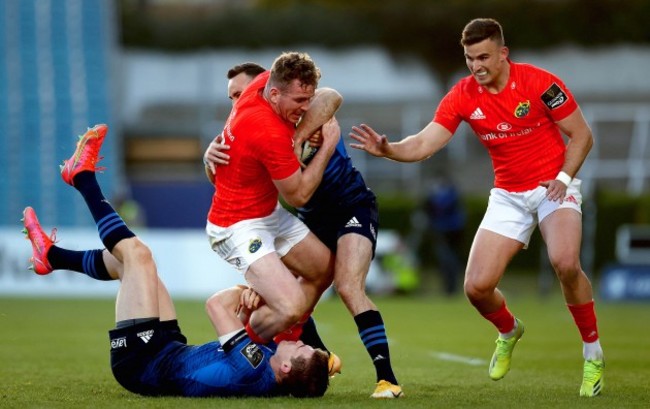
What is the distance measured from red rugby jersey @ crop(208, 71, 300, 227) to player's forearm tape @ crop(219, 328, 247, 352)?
91 centimetres

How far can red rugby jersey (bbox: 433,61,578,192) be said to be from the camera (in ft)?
29.0

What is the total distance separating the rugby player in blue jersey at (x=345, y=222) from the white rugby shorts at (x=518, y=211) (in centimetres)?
85

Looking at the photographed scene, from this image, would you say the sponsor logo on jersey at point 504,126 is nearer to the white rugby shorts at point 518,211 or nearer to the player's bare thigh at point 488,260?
the white rugby shorts at point 518,211

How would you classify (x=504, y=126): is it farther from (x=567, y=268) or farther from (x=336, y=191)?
(x=336, y=191)

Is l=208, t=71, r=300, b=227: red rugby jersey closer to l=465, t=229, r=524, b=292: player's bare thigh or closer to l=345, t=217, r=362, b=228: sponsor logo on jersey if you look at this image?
l=345, t=217, r=362, b=228: sponsor logo on jersey

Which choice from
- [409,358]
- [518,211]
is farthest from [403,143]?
[409,358]

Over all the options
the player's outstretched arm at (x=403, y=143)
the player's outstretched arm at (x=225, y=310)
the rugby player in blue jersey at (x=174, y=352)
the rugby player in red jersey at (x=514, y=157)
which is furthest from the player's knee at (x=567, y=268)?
the player's outstretched arm at (x=225, y=310)

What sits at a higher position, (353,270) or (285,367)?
(353,270)

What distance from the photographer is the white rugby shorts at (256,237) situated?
8.45 meters

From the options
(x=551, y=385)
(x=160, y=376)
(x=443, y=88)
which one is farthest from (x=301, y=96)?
(x=443, y=88)

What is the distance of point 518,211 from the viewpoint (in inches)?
357

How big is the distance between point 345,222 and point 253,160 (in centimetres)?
90

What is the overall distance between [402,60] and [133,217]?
47.4ft

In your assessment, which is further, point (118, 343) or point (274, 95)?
point (274, 95)
